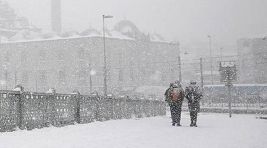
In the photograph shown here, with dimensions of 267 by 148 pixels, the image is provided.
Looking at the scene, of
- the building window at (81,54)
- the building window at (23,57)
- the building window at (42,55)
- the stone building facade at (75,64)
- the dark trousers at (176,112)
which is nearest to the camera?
the dark trousers at (176,112)

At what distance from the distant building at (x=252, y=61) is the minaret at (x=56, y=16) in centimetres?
3280

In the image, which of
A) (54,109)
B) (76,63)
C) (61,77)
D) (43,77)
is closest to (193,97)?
(54,109)

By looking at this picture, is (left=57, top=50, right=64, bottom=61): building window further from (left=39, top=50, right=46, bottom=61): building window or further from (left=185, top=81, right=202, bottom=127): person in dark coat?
(left=185, top=81, right=202, bottom=127): person in dark coat

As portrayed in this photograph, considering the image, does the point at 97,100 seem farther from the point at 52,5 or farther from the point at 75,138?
the point at 52,5

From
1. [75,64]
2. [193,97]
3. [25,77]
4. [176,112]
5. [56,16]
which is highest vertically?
[56,16]

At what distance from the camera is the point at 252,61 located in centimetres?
8025

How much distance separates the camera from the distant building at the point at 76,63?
67.9 meters

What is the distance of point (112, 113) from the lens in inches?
658

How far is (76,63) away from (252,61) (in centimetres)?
3171

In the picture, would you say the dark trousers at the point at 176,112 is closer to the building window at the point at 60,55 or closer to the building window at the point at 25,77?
the building window at the point at 60,55

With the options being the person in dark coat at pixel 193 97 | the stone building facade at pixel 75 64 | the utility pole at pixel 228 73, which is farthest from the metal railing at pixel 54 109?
the stone building facade at pixel 75 64

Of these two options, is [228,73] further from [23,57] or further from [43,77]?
[23,57]

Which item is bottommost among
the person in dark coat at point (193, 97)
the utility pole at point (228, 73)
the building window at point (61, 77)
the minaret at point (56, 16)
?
the person in dark coat at point (193, 97)

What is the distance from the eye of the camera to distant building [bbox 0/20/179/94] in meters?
67.9
